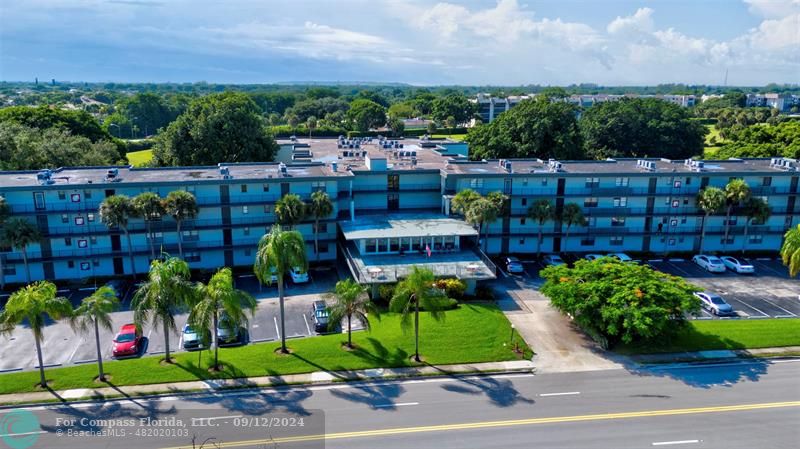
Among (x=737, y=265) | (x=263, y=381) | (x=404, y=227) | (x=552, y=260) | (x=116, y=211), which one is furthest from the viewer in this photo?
(x=552, y=260)

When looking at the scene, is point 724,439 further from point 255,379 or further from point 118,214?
point 118,214

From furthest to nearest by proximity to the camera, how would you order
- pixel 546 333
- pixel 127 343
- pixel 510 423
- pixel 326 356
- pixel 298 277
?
1. pixel 298 277
2. pixel 546 333
3. pixel 127 343
4. pixel 326 356
5. pixel 510 423

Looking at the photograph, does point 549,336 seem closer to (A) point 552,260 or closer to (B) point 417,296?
(B) point 417,296

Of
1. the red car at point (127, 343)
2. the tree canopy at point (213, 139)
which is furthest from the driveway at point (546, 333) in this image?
the tree canopy at point (213, 139)

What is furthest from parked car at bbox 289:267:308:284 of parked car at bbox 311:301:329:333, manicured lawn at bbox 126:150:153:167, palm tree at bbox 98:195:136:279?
manicured lawn at bbox 126:150:153:167

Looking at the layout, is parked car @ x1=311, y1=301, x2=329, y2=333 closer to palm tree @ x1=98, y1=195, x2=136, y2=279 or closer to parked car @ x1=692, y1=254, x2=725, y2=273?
palm tree @ x1=98, y1=195, x2=136, y2=279

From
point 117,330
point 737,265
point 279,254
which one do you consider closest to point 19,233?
point 117,330

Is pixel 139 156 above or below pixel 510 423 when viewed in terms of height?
above
